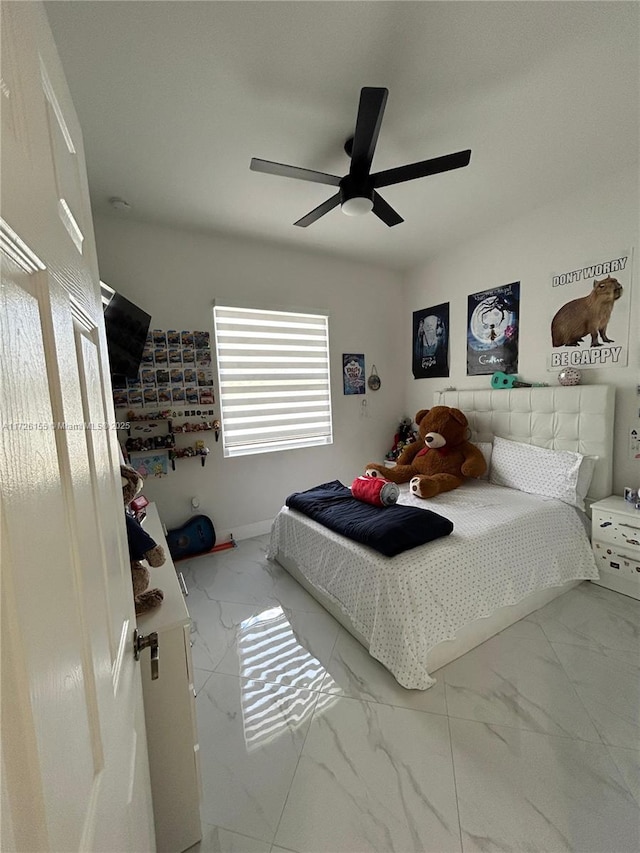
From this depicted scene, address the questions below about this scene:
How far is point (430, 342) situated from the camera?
361 centimetres

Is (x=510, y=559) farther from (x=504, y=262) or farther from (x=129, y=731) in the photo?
(x=504, y=262)

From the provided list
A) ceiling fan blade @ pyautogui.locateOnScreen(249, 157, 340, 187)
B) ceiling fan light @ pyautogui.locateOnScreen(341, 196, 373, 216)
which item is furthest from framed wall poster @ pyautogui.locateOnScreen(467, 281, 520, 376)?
ceiling fan blade @ pyautogui.locateOnScreen(249, 157, 340, 187)

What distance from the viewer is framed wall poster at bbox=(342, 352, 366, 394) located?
3.59m

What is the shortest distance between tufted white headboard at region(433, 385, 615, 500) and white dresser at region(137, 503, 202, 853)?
2704 millimetres

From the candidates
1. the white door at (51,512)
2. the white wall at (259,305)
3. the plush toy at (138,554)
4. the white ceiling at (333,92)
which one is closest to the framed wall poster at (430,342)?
the white wall at (259,305)

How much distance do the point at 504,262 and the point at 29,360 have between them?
345 centimetres

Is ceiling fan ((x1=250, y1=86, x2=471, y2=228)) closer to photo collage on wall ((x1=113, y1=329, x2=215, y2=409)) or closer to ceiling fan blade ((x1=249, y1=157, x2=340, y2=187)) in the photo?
ceiling fan blade ((x1=249, y1=157, x2=340, y2=187))

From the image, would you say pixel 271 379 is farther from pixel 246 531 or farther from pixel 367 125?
pixel 367 125

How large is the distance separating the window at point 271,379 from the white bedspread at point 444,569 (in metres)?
1.03

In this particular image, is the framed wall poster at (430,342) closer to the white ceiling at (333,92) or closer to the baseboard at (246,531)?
the white ceiling at (333,92)

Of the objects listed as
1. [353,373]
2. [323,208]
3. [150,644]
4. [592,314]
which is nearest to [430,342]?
[353,373]

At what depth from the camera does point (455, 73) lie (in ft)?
4.87

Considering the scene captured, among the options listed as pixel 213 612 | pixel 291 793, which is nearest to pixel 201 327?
pixel 213 612

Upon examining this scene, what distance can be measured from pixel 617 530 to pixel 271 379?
2.80 m
